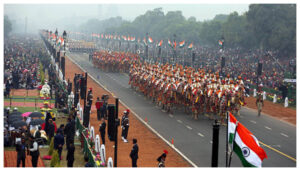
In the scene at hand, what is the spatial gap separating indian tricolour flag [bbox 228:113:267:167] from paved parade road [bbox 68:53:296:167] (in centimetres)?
738

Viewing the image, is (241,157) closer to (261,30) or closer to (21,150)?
(21,150)

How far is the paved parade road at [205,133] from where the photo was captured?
22438 millimetres

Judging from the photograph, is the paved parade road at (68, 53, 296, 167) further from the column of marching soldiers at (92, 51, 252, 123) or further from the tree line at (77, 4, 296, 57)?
the tree line at (77, 4, 296, 57)

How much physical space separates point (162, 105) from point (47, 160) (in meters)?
16.7

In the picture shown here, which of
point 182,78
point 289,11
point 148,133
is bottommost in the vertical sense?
point 148,133

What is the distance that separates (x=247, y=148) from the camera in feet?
44.6

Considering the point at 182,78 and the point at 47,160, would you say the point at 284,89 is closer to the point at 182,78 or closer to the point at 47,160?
the point at 182,78

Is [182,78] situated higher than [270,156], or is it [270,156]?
[182,78]

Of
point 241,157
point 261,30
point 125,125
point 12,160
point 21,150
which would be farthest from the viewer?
point 261,30

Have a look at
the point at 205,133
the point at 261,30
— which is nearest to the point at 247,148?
the point at 205,133

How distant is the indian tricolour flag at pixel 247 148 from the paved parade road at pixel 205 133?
738cm

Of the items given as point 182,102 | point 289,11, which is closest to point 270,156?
point 182,102

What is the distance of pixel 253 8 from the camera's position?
85.2 meters

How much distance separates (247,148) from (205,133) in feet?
45.8
